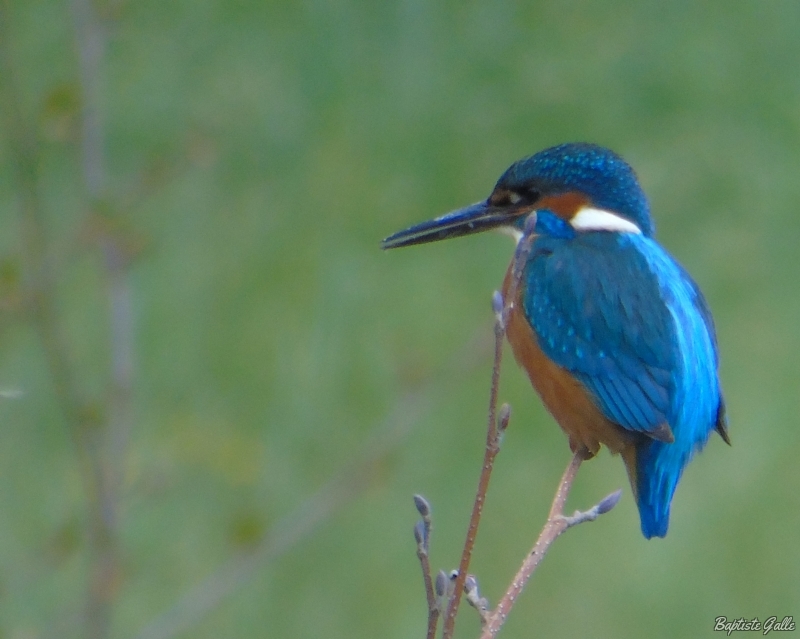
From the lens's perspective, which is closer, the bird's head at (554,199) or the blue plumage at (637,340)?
the blue plumage at (637,340)

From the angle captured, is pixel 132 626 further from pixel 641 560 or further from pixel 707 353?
pixel 707 353

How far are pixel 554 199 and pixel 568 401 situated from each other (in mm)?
351

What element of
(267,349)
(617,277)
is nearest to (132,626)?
(267,349)

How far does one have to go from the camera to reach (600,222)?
1992 millimetres

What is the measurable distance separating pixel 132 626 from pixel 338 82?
1548mm

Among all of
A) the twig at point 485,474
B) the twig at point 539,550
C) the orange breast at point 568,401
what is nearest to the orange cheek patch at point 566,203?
the orange breast at point 568,401

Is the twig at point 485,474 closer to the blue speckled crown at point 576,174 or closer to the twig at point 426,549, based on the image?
the twig at point 426,549

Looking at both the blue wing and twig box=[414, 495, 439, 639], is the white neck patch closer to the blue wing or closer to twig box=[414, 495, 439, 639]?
the blue wing

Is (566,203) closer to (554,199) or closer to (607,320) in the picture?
(554,199)

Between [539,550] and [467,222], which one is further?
[467,222]

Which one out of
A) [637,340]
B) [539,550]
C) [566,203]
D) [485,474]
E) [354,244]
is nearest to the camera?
[485,474]

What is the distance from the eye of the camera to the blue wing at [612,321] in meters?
1.75

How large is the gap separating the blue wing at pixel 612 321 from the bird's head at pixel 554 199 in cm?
7

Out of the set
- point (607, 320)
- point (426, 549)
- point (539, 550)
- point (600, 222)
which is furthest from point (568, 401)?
point (426, 549)
